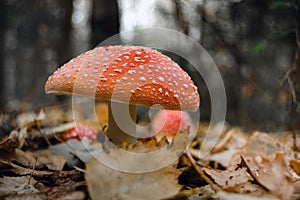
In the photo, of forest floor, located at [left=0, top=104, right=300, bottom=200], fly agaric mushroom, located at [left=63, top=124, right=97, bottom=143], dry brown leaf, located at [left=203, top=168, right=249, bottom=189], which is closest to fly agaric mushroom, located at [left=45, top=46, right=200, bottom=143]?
forest floor, located at [left=0, top=104, right=300, bottom=200]

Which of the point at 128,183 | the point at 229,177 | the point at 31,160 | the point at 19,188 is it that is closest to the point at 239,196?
the point at 229,177

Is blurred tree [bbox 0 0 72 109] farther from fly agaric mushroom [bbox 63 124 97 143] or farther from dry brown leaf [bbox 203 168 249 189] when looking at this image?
dry brown leaf [bbox 203 168 249 189]

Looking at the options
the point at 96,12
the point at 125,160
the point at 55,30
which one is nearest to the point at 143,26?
the point at 96,12

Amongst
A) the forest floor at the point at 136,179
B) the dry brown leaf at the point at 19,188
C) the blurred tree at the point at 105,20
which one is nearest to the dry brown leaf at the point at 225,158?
the forest floor at the point at 136,179

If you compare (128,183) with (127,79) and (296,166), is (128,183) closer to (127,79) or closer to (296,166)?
(127,79)

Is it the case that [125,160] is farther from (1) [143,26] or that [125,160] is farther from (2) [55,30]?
(2) [55,30]
